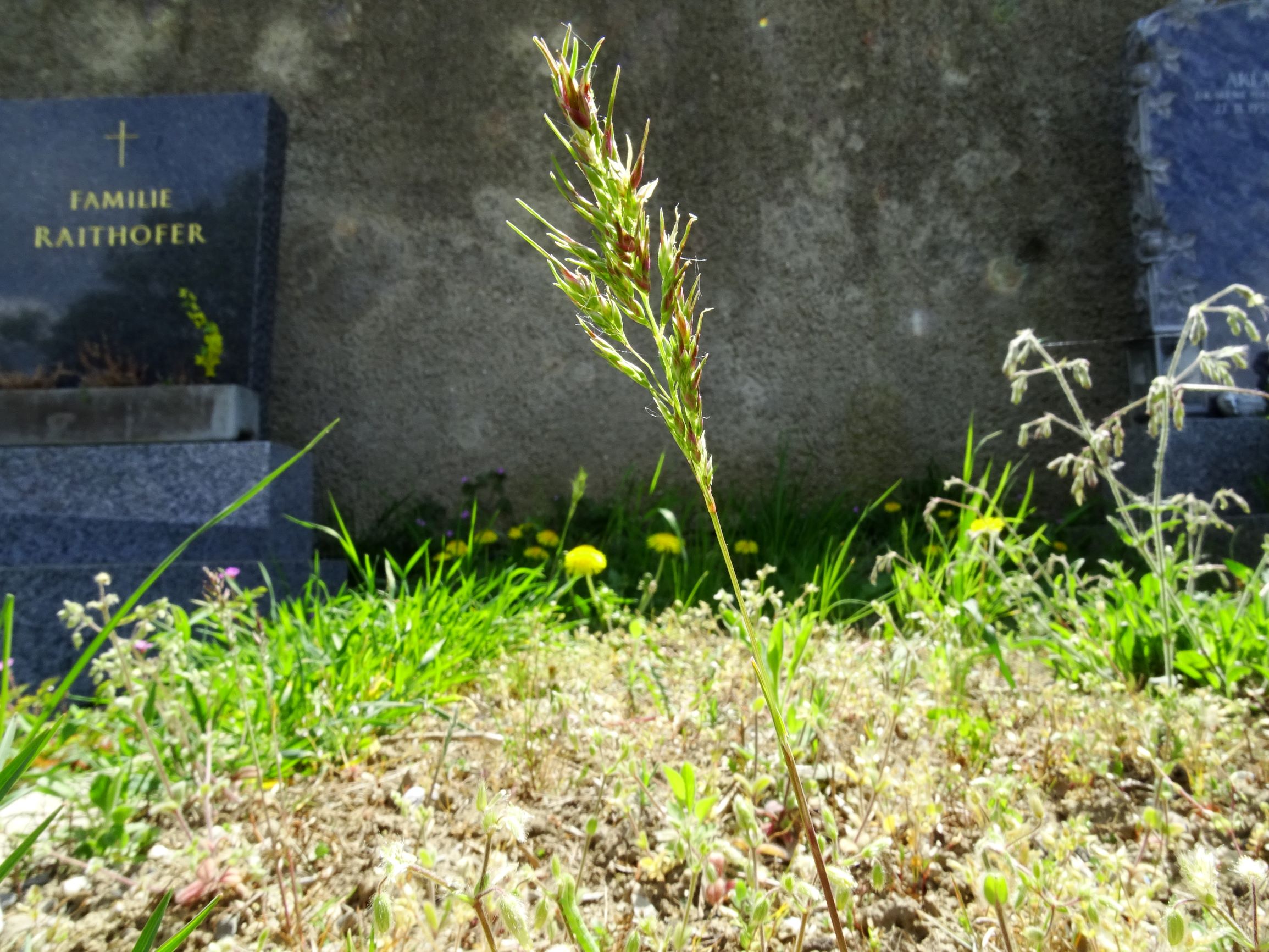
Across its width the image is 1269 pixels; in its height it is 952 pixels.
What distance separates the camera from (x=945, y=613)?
4.44 feet

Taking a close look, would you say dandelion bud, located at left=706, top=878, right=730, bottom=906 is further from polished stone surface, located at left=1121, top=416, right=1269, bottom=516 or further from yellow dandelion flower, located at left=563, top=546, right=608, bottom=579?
polished stone surface, located at left=1121, top=416, right=1269, bottom=516

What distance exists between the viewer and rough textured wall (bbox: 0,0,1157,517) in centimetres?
390

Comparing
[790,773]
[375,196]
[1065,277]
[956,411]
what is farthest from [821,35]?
[790,773]

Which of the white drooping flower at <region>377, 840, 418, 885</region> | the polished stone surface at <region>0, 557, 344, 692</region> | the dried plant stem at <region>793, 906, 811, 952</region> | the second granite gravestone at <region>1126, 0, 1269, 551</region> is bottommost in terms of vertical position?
the polished stone surface at <region>0, 557, 344, 692</region>

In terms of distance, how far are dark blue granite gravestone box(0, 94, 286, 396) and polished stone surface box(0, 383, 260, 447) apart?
0.86 ft

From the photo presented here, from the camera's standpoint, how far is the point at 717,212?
4004 mm

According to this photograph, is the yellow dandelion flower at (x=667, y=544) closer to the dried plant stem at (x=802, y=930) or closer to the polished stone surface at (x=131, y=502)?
the polished stone surface at (x=131, y=502)

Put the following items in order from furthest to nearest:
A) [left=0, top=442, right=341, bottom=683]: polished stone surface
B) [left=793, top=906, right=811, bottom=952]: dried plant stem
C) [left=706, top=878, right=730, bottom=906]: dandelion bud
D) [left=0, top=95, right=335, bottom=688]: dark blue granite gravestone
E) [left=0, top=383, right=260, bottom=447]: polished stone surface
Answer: [left=0, top=95, right=335, bottom=688]: dark blue granite gravestone, [left=0, top=383, right=260, bottom=447]: polished stone surface, [left=0, top=442, right=341, bottom=683]: polished stone surface, [left=706, top=878, right=730, bottom=906]: dandelion bud, [left=793, top=906, right=811, bottom=952]: dried plant stem

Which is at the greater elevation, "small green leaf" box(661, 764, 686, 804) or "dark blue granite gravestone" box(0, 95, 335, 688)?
"dark blue granite gravestone" box(0, 95, 335, 688)

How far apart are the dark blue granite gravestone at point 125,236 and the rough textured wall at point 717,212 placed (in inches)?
23.2

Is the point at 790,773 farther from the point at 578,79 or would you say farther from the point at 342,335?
the point at 342,335

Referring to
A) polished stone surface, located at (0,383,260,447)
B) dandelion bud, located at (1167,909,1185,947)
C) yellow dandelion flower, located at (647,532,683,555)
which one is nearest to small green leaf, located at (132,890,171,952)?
dandelion bud, located at (1167,909,1185,947)

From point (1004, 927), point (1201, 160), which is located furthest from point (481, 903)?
point (1201, 160)

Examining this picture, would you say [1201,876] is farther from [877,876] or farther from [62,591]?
[62,591]
